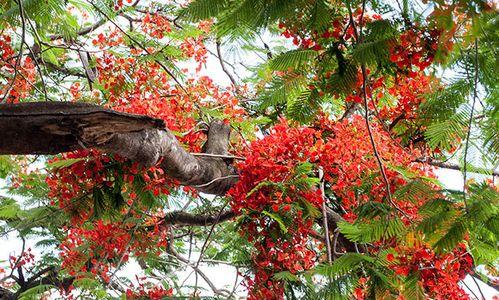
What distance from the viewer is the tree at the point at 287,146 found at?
237 centimetres

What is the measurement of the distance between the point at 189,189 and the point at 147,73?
1254mm

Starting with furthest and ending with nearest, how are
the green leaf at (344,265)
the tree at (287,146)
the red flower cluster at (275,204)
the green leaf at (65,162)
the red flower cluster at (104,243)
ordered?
the red flower cluster at (104,243) → the red flower cluster at (275,204) → the green leaf at (65,162) → the green leaf at (344,265) → the tree at (287,146)

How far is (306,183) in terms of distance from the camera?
3.75 meters

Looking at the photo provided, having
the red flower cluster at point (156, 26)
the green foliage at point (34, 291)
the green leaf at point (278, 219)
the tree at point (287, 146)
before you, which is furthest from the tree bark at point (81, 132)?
the green foliage at point (34, 291)

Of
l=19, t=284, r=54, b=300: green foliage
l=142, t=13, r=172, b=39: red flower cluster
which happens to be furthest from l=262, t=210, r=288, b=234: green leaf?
l=19, t=284, r=54, b=300: green foliage

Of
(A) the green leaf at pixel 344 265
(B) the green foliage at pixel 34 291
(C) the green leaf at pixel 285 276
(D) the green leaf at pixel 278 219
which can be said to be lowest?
(A) the green leaf at pixel 344 265

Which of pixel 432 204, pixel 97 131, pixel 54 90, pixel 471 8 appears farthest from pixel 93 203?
pixel 54 90

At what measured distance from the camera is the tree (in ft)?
7.77

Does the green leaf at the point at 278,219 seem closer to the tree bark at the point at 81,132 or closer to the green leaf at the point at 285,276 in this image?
the green leaf at the point at 285,276

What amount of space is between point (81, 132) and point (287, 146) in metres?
1.39

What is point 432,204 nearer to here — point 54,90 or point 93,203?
point 93,203

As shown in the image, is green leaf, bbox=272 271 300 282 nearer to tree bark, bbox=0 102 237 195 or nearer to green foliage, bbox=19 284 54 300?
tree bark, bbox=0 102 237 195

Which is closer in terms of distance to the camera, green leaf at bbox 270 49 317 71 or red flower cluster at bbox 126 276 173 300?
green leaf at bbox 270 49 317 71

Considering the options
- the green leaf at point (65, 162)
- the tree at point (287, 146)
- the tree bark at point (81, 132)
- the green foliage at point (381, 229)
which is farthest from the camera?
the green leaf at point (65, 162)
